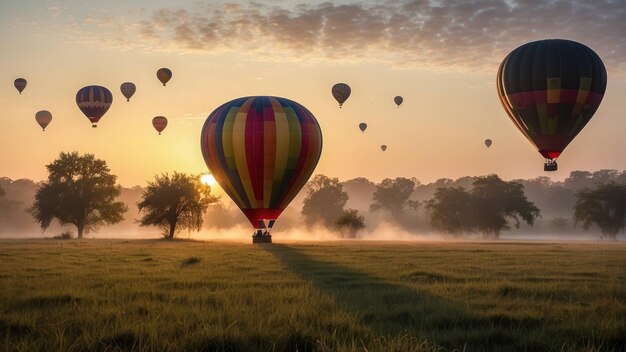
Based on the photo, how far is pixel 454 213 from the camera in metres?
114

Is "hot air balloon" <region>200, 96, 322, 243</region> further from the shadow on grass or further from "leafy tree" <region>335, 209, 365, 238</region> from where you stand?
"leafy tree" <region>335, 209, 365, 238</region>

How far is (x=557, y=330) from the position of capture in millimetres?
10078

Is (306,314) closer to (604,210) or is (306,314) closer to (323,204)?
(604,210)

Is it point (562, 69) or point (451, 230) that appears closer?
point (562, 69)

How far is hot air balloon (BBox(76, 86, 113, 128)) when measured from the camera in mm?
65688

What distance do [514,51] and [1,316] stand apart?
47793mm

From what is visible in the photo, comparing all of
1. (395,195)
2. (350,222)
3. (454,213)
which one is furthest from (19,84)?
(395,195)

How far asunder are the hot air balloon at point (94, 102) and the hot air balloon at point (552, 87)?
1637 inches

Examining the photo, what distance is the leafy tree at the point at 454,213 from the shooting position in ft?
374

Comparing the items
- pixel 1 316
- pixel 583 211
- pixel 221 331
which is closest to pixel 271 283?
pixel 1 316

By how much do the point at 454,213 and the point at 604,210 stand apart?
2581cm

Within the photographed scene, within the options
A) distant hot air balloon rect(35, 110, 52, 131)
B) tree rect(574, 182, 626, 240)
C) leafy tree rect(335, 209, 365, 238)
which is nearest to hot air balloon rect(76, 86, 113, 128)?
distant hot air balloon rect(35, 110, 52, 131)

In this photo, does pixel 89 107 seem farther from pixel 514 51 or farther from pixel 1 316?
pixel 1 316

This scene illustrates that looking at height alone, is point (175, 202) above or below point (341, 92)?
below
